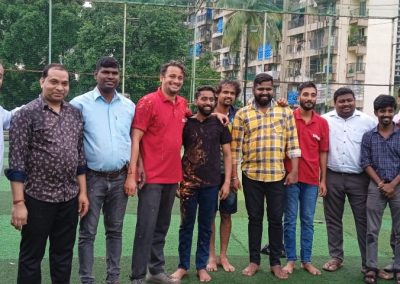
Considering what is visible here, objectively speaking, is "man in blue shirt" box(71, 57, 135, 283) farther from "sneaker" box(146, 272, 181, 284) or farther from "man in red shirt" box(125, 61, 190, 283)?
"sneaker" box(146, 272, 181, 284)

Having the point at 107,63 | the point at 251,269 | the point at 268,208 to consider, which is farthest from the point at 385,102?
the point at 107,63

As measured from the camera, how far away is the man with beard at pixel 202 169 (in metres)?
4.42

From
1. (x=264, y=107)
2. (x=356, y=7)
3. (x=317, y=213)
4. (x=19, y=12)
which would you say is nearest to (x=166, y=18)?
(x=19, y=12)

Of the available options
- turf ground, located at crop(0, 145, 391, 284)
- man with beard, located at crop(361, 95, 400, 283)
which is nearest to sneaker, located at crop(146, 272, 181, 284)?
turf ground, located at crop(0, 145, 391, 284)

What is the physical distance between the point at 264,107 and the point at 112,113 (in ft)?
4.89

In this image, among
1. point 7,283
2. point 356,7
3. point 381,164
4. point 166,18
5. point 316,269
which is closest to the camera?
point 7,283

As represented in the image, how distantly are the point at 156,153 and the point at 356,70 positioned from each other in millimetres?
28340

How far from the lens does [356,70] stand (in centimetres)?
3039

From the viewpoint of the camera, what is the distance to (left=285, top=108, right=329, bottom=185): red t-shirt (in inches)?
189

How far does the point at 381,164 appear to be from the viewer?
15.0 ft

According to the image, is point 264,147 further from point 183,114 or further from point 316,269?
point 316,269

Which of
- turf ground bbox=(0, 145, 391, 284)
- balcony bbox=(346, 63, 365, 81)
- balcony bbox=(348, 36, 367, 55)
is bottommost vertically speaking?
turf ground bbox=(0, 145, 391, 284)

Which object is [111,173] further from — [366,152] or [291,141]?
[366,152]

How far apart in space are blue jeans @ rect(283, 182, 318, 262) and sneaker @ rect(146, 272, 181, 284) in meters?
1.17
